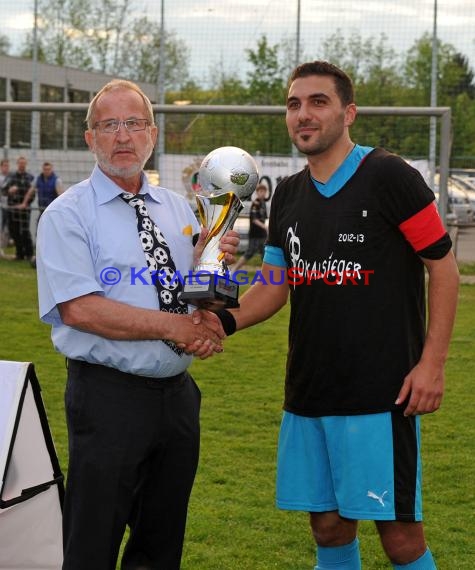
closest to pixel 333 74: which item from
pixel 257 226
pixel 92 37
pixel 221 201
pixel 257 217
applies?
pixel 221 201

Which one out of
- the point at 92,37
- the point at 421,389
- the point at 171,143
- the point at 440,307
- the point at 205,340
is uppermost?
the point at 92,37

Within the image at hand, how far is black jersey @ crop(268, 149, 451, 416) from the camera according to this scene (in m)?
3.31

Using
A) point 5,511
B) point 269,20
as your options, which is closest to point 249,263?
point 269,20

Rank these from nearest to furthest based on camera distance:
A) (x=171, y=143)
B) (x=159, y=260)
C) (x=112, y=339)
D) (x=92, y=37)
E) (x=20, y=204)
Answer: (x=112, y=339)
(x=159, y=260)
(x=171, y=143)
(x=20, y=204)
(x=92, y=37)

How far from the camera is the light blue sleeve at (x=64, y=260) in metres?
3.08

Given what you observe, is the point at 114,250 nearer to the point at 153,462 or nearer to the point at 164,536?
the point at 153,462

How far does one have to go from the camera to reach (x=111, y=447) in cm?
313

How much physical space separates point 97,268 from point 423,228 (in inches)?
42.0

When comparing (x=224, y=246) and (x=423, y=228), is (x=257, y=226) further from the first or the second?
(x=423, y=228)

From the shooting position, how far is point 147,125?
332 cm

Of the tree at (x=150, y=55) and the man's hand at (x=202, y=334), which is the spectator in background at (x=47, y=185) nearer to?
the tree at (x=150, y=55)

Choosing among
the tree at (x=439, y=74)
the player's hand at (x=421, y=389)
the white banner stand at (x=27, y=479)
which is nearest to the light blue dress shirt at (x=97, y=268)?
the white banner stand at (x=27, y=479)

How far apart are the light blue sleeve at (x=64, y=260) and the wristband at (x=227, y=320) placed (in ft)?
1.59

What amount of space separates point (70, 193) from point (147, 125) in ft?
1.16
